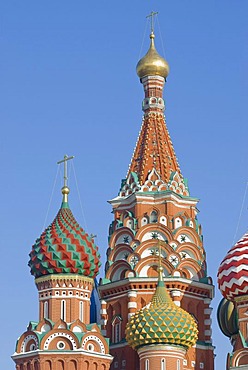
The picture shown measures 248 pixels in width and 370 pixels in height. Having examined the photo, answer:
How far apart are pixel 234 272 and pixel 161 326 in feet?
8.55

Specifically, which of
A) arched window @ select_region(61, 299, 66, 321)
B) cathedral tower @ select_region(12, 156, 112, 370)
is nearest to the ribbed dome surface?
cathedral tower @ select_region(12, 156, 112, 370)

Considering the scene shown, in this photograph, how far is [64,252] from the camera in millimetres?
36500

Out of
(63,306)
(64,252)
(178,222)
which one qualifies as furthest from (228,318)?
(64,252)

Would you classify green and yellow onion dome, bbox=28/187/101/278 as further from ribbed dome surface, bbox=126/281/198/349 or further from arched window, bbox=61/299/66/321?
ribbed dome surface, bbox=126/281/198/349

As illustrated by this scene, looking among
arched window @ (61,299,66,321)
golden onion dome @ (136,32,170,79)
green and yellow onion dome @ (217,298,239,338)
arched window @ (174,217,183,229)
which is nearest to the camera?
arched window @ (61,299,66,321)

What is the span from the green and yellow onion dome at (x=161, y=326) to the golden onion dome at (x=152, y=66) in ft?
27.3

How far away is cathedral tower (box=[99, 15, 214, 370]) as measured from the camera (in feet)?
125

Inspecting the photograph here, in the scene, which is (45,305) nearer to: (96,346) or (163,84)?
(96,346)

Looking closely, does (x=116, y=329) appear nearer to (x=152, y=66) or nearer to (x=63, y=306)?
(x=63, y=306)

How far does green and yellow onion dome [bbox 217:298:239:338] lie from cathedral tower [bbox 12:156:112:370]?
4485 millimetres

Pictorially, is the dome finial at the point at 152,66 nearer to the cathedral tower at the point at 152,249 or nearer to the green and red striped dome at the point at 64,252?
the cathedral tower at the point at 152,249

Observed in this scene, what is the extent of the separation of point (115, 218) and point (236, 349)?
21.6 feet

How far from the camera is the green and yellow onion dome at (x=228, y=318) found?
38875 millimetres

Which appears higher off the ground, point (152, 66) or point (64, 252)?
point (152, 66)
